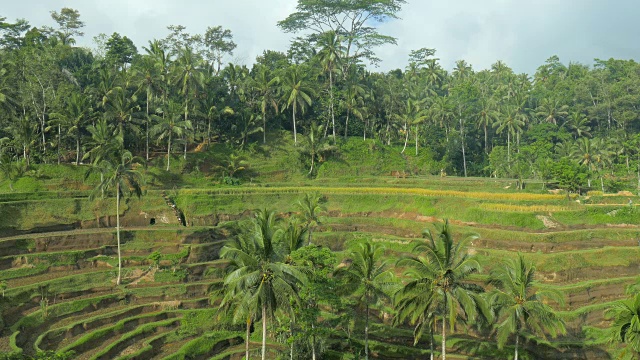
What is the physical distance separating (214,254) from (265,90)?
32.7 m

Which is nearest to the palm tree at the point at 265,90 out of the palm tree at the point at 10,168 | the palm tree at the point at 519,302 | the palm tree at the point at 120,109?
the palm tree at the point at 120,109

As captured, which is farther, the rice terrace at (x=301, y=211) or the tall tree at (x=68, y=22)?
the tall tree at (x=68, y=22)

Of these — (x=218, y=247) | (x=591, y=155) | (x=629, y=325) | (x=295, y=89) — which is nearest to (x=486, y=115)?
(x=591, y=155)

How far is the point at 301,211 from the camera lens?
4428cm

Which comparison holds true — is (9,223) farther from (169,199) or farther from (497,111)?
(497,111)

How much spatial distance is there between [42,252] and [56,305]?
8.75 metres

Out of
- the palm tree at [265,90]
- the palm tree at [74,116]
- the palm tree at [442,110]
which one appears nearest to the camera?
the palm tree at [74,116]

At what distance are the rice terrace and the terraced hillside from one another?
0.20 meters

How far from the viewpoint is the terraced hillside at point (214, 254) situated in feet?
117

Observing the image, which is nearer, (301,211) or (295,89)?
(301,211)

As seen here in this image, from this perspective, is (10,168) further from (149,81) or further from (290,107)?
(290,107)

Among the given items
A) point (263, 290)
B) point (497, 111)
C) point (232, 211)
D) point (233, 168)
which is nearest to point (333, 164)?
point (233, 168)

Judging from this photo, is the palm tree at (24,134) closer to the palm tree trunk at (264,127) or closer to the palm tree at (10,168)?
the palm tree at (10,168)

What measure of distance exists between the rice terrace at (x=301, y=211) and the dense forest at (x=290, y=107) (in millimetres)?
410
